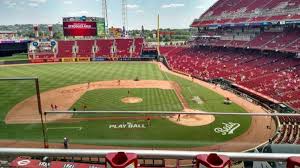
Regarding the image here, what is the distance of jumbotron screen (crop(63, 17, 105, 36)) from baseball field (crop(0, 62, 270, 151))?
1831cm

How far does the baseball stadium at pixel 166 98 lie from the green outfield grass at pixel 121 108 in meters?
0.04

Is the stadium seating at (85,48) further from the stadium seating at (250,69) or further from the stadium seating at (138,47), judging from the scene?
the stadium seating at (250,69)

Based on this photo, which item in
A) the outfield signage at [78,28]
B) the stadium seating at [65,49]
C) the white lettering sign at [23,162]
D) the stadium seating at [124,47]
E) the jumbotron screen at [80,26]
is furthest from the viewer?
the stadium seating at [124,47]

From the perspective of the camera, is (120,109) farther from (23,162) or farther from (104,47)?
(104,47)

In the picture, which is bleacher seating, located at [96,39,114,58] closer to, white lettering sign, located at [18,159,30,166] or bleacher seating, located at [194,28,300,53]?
bleacher seating, located at [194,28,300,53]

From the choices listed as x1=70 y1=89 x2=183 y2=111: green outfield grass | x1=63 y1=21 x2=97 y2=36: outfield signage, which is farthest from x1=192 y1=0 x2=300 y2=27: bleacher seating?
x1=63 y1=21 x2=97 y2=36: outfield signage

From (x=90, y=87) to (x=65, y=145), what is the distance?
34967 millimetres

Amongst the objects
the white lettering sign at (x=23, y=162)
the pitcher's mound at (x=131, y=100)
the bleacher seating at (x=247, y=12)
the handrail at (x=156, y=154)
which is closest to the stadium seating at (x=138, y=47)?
the bleacher seating at (x=247, y=12)

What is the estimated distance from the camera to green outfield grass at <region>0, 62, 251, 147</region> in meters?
6.25

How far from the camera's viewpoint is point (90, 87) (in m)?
40.3

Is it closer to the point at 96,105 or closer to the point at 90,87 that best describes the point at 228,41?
the point at 90,87

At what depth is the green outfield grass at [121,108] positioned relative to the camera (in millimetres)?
6254

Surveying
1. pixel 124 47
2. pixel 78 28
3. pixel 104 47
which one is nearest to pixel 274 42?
pixel 124 47

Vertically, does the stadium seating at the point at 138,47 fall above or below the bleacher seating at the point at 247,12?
below
